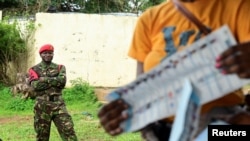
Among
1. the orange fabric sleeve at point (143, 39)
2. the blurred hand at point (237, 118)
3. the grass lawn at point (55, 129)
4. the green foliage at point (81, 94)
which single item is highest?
the orange fabric sleeve at point (143, 39)

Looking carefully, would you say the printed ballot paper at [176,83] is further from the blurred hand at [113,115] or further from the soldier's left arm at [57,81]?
the soldier's left arm at [57,81]

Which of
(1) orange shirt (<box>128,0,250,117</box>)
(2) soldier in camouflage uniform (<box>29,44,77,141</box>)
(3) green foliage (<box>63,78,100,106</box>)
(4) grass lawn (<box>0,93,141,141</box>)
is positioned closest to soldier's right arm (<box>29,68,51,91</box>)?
(2) soldier in camouflage uniform (<box>29,44,77,141</box>)

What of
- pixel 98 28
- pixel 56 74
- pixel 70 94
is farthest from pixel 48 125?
pixel 98 28

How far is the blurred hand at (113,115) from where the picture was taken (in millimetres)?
1707

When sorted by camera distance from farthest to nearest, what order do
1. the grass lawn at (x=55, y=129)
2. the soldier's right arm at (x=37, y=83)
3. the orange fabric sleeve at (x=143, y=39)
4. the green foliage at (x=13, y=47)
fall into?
the green foliage at (x=13, y=47)
the grass lawn at (x=55, y=129)
the soldier's right arm at (x=37, y=83)
the orange fabric sleeve at (x=143, y=39)

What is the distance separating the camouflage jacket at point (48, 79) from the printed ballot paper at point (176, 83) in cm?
525

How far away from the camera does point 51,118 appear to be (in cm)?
711

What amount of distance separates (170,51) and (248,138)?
17.5 inches

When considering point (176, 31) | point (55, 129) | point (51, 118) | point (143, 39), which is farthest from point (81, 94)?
point (176, 31)

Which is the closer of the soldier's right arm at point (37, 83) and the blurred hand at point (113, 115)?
the blurred hand at point (113, 115)

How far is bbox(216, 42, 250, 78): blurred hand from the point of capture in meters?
1.50

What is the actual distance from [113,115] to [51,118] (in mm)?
5498

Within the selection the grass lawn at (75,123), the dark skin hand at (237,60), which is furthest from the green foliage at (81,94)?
the dark skin hand at (237,60)

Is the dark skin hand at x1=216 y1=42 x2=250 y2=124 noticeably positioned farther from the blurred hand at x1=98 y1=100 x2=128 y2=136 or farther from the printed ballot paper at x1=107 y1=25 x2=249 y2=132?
the blurred hand at x1=98 y1=100 x2=128 y2=136
